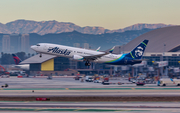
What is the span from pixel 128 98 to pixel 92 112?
20.3m

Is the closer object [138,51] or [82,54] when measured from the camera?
[82,54]

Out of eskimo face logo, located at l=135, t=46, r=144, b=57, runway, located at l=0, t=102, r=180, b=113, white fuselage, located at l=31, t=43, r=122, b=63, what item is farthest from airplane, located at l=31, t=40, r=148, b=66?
runway, located at l=0, t=102, r=180, b=113

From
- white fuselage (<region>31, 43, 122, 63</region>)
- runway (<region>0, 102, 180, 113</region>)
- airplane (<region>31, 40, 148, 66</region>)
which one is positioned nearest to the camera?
runway (<region>0, 102, 180, 113</region>)

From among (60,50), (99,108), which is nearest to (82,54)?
(60,50)

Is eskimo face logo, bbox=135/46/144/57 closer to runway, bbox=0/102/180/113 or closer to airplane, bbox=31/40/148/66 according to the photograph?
airplane, bbox=31/40/148/66

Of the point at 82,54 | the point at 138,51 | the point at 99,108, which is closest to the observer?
the point at 99,108

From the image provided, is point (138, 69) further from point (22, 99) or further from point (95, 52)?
point (22, 99)

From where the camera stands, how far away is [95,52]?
88.2 m

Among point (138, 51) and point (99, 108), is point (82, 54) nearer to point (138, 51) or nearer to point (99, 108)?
point (138, 51)

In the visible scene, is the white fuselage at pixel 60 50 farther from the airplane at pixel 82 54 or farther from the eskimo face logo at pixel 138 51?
the eskimo face logo at pixel 138 51

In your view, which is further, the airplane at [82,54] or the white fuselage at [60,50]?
the airplane at [82,54]

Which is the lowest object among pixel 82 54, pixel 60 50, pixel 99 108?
pixel 99 108

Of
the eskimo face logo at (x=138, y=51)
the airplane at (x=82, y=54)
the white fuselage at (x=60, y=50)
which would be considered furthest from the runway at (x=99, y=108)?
the eskimo face logo at (x=138, y=51)

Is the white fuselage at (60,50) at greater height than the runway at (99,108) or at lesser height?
greater
